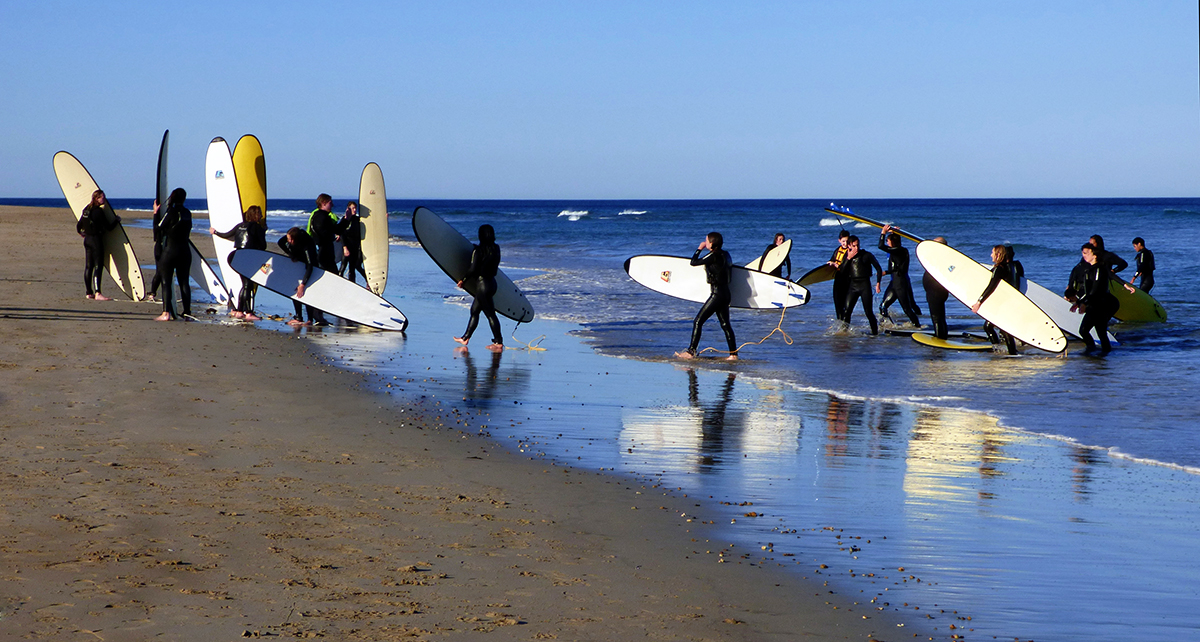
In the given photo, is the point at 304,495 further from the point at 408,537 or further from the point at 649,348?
the point at 649,348

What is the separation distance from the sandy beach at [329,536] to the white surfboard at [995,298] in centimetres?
817

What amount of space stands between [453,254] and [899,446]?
718cm

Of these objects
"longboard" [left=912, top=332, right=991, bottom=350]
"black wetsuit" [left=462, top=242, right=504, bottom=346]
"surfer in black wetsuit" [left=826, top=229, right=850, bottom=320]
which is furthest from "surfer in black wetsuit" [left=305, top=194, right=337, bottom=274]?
"longboard" [left=912, top=332, right=991, bottom=350]

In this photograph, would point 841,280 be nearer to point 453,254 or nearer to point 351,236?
point 453,254

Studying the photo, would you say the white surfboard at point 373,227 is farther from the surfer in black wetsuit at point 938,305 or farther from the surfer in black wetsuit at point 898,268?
the surfer in black wetsuit at point 938,305

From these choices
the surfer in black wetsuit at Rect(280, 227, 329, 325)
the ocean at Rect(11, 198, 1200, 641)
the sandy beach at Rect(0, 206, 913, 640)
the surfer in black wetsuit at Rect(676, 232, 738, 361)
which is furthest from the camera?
the surfer in black wetsuit at Rect(280, 227, 329, 325)

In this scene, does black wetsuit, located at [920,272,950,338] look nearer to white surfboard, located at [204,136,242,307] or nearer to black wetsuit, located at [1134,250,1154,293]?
black wetsuit, located at [1134,250,1154,293]

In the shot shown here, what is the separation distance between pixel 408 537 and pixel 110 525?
1381 millimetres

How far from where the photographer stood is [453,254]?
13016mm

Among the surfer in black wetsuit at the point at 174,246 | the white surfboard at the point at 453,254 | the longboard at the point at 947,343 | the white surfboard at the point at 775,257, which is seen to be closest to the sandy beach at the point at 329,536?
the surfer in black wetsuit at the point at 174,246

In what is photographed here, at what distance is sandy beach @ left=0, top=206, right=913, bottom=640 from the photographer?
3.89 metres

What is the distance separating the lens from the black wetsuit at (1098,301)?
42.8 ft

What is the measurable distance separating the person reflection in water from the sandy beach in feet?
2.90

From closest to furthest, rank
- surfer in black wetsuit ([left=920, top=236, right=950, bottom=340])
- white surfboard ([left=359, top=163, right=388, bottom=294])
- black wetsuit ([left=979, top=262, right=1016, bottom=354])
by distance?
black wetsuit ([left=979, top=262, right=1016, bottom=354])
surfer in black wetsuit ([left=920, top=236, right=950, bottom=340])
white surfboard ([left=359, top=163, right=388, bottom=294])
